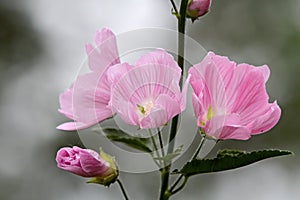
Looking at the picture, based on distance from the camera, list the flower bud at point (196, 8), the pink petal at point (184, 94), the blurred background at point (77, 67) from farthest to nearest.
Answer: the blurred background at point (77, 67)
the flower bud at point (196, 8)
the pink petal at point (184, 94)

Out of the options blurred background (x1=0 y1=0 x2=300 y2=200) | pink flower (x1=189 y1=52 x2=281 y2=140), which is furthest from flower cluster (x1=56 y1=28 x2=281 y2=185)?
blurred background (x1=0 y1=0 x2=300 y2=200)

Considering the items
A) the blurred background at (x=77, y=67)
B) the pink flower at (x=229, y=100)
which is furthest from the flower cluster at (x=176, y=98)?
the blurred background at (x=77, y=67)

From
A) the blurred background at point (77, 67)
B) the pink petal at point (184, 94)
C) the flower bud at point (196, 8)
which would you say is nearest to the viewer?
the pink petal at point (184, 94)

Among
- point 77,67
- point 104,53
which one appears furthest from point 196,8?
point 77,67

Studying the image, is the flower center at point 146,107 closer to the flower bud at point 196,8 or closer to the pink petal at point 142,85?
the pink petal at point 142,85

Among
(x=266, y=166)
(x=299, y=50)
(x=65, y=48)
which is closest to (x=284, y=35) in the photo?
(x=299, y=50)

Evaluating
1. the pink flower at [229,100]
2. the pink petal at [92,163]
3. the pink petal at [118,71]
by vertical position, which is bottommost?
the pink petal at [92,163]
